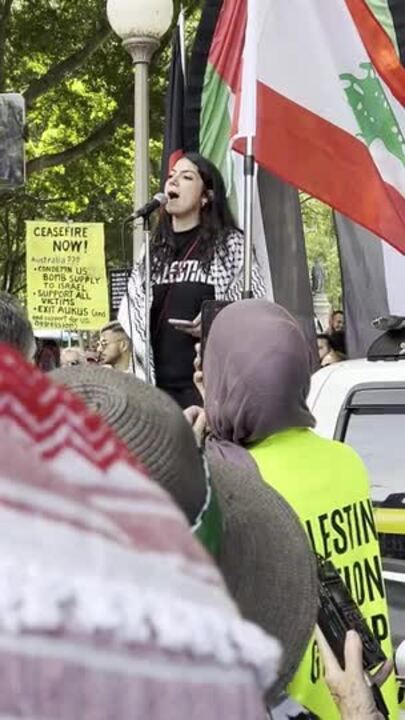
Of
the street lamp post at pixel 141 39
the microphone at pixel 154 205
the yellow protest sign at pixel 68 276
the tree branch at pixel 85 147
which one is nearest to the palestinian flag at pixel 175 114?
the street lamp post at pixel 141 39

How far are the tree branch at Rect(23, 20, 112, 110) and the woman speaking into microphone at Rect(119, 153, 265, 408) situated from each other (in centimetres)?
951

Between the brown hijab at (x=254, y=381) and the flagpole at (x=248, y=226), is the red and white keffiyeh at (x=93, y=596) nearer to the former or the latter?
the brown hijab at (x=254, y=381)

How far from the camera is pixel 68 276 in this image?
299 inches

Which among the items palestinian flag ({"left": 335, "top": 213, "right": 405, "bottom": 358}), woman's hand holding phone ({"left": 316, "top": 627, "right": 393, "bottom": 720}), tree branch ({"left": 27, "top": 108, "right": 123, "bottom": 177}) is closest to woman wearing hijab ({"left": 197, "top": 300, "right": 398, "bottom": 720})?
woman's hand holding phone ({"left": 316, "top": 627, "right": 393, "bottom": 720})

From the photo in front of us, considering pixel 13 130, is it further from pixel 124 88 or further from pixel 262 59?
pixel 124 88

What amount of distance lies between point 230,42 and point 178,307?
144cm

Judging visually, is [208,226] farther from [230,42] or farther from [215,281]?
[230,42]

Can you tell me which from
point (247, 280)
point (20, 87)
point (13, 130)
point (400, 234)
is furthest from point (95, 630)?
point (20, 87)

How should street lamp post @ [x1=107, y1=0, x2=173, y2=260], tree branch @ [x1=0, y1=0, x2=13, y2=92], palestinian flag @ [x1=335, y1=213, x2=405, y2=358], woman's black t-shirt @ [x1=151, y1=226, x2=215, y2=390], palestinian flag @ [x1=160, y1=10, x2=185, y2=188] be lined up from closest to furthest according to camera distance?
woman's black t-shirt @ [x1=151, y1=226, x2=215, y2=390], palestinian flag @ [x1=335, y1=213, x2=405, y2=358], palestinian flag @ [x1=160, y1=10, x2=185, y2=188], street lamp post @ [x1=107, y1=0, x2=173, y2=260], tree branch @ [x1=0, y1=0, x2=13, y2=92]

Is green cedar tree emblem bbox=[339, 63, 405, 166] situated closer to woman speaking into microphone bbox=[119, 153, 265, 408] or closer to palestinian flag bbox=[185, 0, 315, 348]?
palestinian flag bbox=[185, 0, 315, 348]

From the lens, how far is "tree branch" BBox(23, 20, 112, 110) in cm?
1391

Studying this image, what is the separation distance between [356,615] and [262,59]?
3466mm

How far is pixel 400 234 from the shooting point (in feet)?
16.7

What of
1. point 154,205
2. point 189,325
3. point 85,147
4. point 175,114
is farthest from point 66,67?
point 189,325
